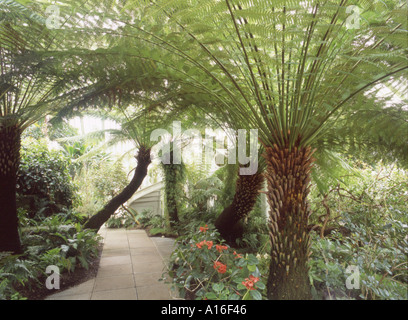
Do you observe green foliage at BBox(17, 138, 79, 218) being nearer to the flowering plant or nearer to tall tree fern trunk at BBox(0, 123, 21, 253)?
tall tree fern trunk at BBox(0, 123, 21, 253)

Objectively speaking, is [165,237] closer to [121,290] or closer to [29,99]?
[121,290]

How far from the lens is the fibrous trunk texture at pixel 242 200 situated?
261 cm

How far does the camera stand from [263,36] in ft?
4.01

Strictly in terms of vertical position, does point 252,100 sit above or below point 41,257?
above

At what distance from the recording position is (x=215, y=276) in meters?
1.69

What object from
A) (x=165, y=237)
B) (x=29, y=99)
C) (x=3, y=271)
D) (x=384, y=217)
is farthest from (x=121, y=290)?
(x=384, y=217)

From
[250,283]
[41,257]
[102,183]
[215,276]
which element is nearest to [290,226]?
[250,283]

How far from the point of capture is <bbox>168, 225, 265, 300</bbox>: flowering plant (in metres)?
1.31

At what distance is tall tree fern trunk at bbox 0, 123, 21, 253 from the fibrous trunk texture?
210 cm

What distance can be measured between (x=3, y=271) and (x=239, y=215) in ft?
7.05

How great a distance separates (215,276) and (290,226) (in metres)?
0.70

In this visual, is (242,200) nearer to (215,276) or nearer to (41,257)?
(215,276)

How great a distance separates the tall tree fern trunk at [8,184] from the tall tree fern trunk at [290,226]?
7.02 ft

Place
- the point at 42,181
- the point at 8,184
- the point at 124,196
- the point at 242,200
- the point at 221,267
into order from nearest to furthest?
the point at 221,267 < the point at 8,184 < the point at 242,200 < the point at 124,196 < the point at 42,181
